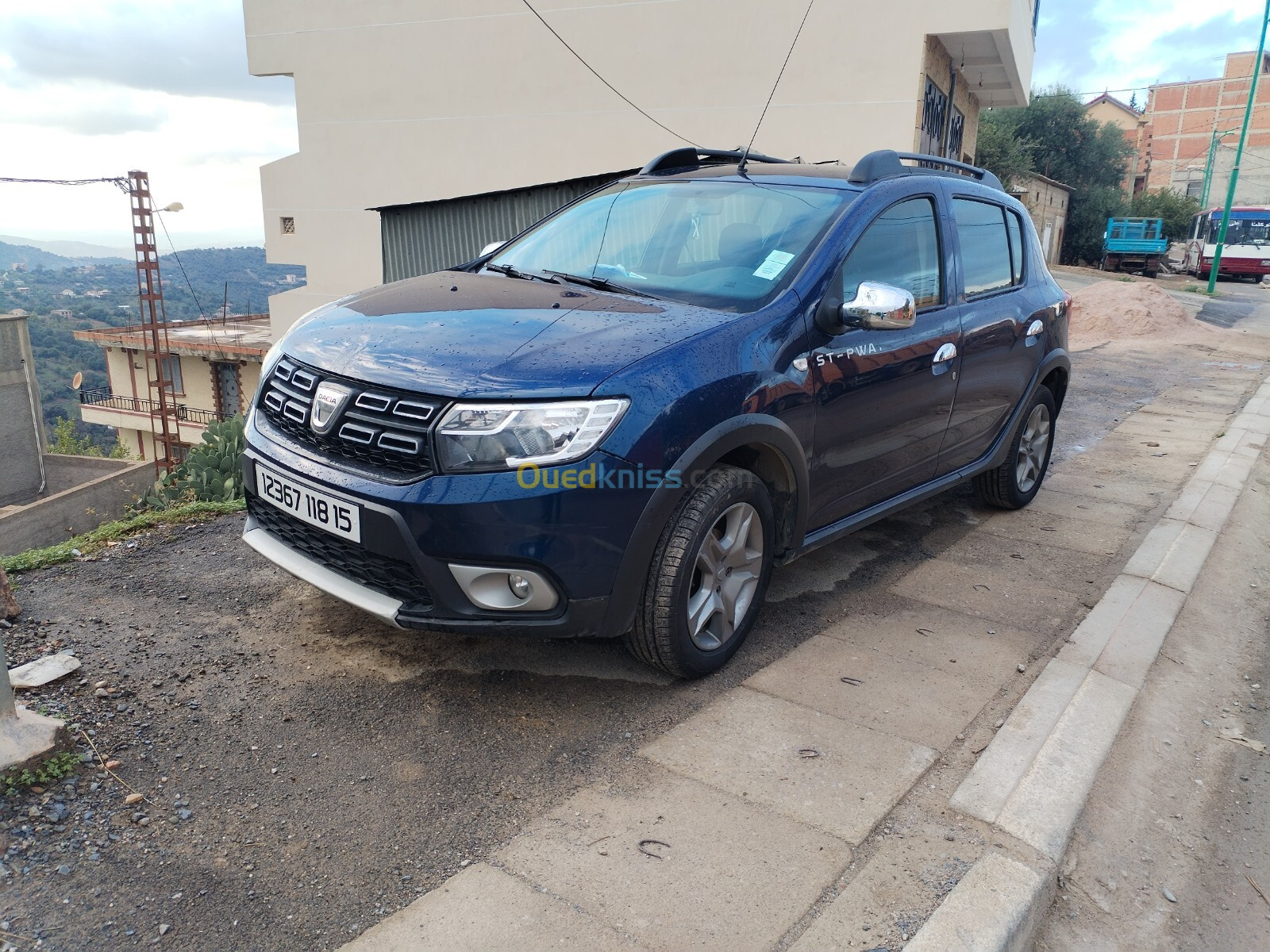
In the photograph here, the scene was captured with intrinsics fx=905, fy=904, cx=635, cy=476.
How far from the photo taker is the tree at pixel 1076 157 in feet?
144

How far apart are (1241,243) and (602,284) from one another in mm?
41207

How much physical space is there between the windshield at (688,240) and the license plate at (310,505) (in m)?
1.35

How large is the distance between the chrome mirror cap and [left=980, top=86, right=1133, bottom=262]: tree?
1806 inches

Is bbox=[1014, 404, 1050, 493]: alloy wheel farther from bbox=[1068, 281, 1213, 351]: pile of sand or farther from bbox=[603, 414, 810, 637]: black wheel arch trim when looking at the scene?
bbox=[1068, 281, 1213, 351]: pile of sand

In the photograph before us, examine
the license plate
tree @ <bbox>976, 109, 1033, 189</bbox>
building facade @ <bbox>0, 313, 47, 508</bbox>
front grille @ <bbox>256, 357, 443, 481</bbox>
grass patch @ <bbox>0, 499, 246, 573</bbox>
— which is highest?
tree @ <bbox>976, 109, 1033, 189</bbox>

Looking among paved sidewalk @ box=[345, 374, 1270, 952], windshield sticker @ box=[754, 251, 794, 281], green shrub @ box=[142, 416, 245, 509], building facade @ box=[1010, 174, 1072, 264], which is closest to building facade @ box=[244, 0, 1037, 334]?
green shrub @ box=[142, 416, 245, 509]

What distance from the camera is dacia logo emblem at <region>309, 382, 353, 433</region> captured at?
2803 mm

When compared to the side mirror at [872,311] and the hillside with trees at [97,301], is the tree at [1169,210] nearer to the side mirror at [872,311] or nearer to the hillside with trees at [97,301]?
the hillside with trees at [97,301]

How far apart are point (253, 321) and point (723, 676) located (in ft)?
150

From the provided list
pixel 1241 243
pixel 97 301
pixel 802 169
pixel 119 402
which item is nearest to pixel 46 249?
pixel 97 301

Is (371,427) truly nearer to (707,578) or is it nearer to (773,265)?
(707,578)

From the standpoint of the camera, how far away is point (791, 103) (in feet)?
53.8

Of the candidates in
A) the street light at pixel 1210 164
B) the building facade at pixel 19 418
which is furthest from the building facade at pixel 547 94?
the street light at pixel 1210 164

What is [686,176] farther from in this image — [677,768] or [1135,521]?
[1135,521]
